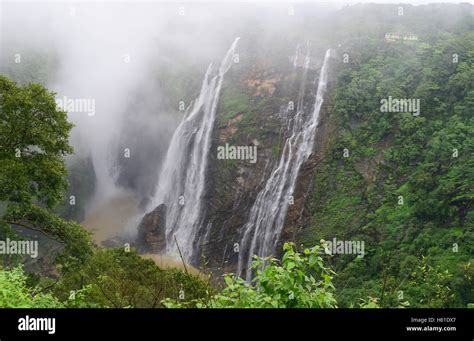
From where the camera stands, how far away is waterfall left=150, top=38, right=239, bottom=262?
106 ft

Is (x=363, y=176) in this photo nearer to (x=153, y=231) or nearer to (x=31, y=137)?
(x=153, y=231)

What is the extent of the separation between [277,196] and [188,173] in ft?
23.9

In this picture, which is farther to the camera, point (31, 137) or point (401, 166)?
point (401, 166)

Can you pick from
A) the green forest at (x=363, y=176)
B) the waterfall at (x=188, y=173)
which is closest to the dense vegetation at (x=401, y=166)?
the green forest at (x=363, y=176)

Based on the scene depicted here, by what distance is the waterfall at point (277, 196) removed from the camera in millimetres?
28734

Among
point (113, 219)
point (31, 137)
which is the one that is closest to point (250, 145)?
point (113, 219)

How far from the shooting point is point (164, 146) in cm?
3875

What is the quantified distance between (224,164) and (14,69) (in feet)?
70.1

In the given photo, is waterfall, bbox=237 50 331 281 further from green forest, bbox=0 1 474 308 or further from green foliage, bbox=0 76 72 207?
green foliage, bbox=0 76 72 207

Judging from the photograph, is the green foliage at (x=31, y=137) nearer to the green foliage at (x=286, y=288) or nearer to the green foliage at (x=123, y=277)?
the green foliage at (x=123, y=277)

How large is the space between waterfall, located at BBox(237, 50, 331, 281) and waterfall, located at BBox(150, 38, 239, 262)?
12.8 ft

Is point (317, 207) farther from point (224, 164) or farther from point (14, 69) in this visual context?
point (14, 69)

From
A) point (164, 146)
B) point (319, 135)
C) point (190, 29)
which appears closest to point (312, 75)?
point (319, 135)

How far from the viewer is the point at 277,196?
29844mm
